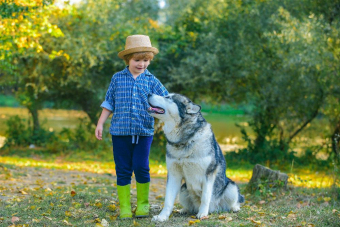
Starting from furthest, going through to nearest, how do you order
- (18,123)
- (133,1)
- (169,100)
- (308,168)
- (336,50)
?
(133,1) < (18,123) < (308,168) < (336,50) < (169,100)

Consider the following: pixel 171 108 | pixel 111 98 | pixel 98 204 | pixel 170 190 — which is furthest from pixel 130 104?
pixel 98 204

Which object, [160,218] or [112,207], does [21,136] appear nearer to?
[112,207]

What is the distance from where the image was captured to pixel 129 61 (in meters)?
5.29

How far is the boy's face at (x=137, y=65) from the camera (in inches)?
204

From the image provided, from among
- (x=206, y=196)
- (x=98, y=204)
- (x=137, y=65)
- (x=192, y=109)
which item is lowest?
(x=98, y=204)

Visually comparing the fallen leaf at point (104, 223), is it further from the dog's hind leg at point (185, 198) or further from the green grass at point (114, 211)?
the dog's hind leg at point (185, 198)

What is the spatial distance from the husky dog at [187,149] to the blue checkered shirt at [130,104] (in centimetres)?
31

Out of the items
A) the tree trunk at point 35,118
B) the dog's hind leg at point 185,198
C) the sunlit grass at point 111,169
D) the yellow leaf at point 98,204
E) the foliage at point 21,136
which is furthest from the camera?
the tree trunk at point 35,118

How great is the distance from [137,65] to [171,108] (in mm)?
744

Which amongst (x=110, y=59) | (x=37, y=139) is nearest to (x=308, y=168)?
(x=110, y=59)

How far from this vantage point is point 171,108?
4938 millimetres

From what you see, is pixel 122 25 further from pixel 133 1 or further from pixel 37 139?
pixel 133 1

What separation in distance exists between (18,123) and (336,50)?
10.8 metres

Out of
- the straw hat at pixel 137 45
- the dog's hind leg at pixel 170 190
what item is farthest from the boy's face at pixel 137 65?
the dog's hind leg at pixel 170 190
